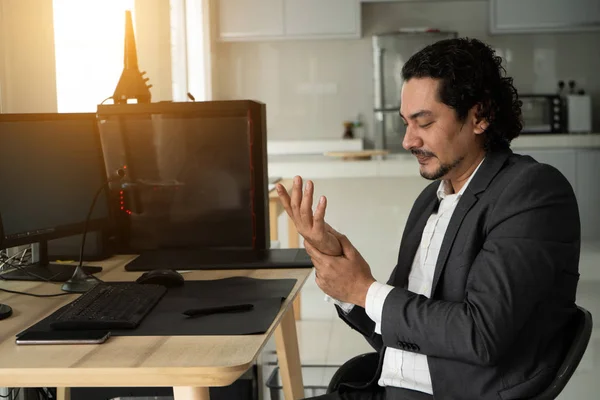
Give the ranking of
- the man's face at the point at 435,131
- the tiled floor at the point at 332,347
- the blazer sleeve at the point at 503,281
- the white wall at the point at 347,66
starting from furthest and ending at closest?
1. the white wall at the point at 347,66
2. the tiled floor at the point at 332,347
3. the man's face at the point at 435,131
4. the blazer sleeve at the point at 503,281

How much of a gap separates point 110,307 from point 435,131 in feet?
2.48

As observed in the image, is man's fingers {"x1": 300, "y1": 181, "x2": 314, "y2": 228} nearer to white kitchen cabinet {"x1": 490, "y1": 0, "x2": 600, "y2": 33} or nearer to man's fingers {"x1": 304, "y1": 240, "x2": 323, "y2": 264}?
man's fingers {"x1": 304, "y1": 240, "x2": 323, "y2": 264}

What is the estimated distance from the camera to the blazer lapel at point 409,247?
1835 millimetres

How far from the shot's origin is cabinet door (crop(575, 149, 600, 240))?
22.4 feet

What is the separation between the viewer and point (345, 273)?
66.5 inches

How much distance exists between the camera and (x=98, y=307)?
163 cm

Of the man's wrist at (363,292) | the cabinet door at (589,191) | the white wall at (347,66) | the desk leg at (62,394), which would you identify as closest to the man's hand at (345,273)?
the man's wrist at (363,292)

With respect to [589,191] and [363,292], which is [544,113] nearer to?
[589,191]

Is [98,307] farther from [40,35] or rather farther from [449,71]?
[40,35]

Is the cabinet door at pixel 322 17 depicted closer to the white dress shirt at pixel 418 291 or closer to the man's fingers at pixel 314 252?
the white dress shirt at pixel 418 291

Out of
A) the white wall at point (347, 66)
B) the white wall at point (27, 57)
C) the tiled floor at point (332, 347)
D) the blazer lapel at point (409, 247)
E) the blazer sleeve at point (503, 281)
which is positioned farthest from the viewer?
the white wall at point (347, 66)

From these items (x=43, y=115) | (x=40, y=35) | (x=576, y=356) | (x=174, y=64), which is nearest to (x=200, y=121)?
(x=43, y=115)

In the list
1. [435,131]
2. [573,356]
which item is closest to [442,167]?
[435,131]

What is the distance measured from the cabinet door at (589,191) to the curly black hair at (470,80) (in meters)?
5.41
